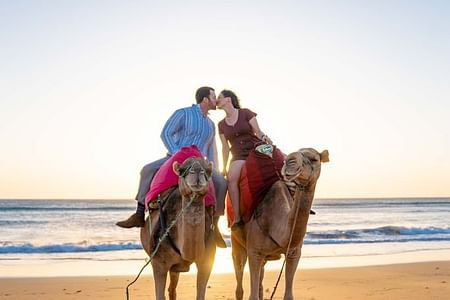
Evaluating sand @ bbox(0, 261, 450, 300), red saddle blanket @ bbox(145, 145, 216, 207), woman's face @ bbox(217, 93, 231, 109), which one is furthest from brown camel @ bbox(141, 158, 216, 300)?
sand @ bbox(0, 261, 450, 300)

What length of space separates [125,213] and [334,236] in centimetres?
2449

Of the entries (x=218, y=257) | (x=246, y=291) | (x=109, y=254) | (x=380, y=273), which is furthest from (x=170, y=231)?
(x=109, y=254)

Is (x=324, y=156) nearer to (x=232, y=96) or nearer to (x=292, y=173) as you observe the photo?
(x=292, y=173)

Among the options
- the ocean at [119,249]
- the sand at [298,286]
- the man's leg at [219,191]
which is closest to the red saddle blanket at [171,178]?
the man's leg at [219,191]

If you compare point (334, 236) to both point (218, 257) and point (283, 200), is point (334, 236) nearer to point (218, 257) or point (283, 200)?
point (218, 257)

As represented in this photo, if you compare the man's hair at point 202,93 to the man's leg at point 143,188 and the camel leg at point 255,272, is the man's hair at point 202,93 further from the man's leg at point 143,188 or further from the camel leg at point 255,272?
the camel leg at point 255,272

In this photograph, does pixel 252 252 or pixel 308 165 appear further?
pixel 252 252

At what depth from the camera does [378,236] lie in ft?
94.7

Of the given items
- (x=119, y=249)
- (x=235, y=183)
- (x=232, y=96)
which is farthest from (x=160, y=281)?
(x=119, y=249)

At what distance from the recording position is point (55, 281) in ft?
42.0

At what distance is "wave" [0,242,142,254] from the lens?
71.0 feet

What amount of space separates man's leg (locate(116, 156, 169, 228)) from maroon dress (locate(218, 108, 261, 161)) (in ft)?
3.38

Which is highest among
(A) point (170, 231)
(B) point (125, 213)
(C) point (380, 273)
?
(A) point (170, 231)

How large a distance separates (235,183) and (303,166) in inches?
101
